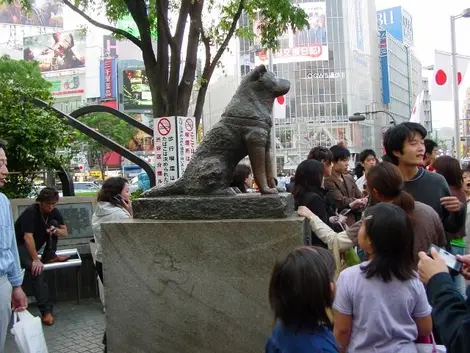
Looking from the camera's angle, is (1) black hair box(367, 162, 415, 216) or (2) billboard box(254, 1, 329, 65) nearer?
(1) black hair box(367, 162, 415, 216)

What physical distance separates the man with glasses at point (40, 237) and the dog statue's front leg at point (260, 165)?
3143 millimetres

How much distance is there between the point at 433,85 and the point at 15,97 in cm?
827

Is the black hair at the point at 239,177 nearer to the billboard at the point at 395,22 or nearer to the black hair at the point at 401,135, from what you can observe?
the black hair at the point at 401,135

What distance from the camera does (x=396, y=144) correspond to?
3.26m

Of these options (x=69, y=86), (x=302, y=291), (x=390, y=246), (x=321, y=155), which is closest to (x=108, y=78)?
(x=69, y=86)

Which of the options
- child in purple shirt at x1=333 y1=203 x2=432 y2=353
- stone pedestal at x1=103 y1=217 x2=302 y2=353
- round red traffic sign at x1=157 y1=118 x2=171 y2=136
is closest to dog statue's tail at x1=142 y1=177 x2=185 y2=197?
stone pedestal at x1=103 y1=217 x2=302 y2=353

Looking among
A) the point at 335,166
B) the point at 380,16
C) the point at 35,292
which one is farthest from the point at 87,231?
the point at 380,16

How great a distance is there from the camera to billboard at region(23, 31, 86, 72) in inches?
2254

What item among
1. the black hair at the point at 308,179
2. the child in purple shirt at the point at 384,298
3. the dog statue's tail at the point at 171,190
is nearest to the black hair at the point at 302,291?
the child in purple shirt at the point at 384,298

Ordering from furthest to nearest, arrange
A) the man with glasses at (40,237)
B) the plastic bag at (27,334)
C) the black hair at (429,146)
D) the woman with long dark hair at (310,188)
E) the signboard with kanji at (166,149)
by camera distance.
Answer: the signboard with kanji at (166,149)
the man with glasses at (40,237)
the black hair at (429,146)
the woman with long dark hair at (310,188)
the plastic bag at (27,334)

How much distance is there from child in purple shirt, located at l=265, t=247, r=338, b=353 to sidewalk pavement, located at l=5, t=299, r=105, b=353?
3.19 metres

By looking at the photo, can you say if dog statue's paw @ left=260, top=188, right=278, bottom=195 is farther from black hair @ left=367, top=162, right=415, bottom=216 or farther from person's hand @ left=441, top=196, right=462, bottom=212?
person's hand @ left=441, top=196, right=462, bottom=212

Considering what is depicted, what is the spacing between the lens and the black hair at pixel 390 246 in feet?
7.04

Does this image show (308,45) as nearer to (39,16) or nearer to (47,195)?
(39,16)
